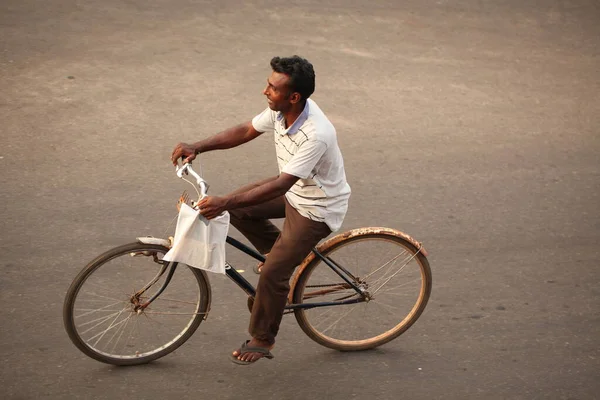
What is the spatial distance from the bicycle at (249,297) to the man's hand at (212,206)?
36cm

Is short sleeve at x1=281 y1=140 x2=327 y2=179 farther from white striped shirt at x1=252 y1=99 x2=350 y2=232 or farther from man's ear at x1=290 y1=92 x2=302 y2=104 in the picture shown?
man's ear at x1=290 y1=92 x2=302 y2=104

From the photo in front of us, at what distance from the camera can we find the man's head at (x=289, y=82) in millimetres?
4406

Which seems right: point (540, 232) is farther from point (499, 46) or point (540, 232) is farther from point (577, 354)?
point (499, 46)

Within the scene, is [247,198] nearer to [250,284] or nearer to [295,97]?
[295,97]

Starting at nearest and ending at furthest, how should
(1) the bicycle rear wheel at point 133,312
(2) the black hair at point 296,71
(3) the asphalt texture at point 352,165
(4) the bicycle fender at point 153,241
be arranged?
(2) the black hair at point 296,71
(4) the bicycle fender at point 153,241
(1) the bicycle rear wheel at point 133,312
(3) the asphalt texture at point 352,165

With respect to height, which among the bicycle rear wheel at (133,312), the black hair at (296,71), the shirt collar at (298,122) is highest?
the black hair at (296,71)

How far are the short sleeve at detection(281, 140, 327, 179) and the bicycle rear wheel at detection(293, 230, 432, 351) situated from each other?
2.34 ft

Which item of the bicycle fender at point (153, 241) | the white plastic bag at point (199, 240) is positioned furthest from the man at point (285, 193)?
the bicycle fender at point (153, 241)

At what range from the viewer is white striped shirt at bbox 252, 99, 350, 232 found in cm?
449

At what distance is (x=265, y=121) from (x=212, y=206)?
69cm

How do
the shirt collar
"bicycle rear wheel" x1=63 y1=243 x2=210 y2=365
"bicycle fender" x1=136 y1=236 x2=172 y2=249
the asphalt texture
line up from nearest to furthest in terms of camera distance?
the shirt collar → "bicycle fender" x1=136 y1=236 x2=172 y2=249 → "bicycle rear wheel" x1=63 y1=243 x2=210 y2=365 → the asphalt texture

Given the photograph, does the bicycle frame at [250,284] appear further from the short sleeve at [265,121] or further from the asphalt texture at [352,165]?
the short sleeve at [265,121]

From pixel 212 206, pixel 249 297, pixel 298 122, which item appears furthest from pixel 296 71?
pixel 249 297

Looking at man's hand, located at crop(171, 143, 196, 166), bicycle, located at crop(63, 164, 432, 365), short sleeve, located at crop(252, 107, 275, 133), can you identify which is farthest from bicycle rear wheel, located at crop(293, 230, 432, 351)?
man's hand, located at crop(171, 143, 196, 166)
